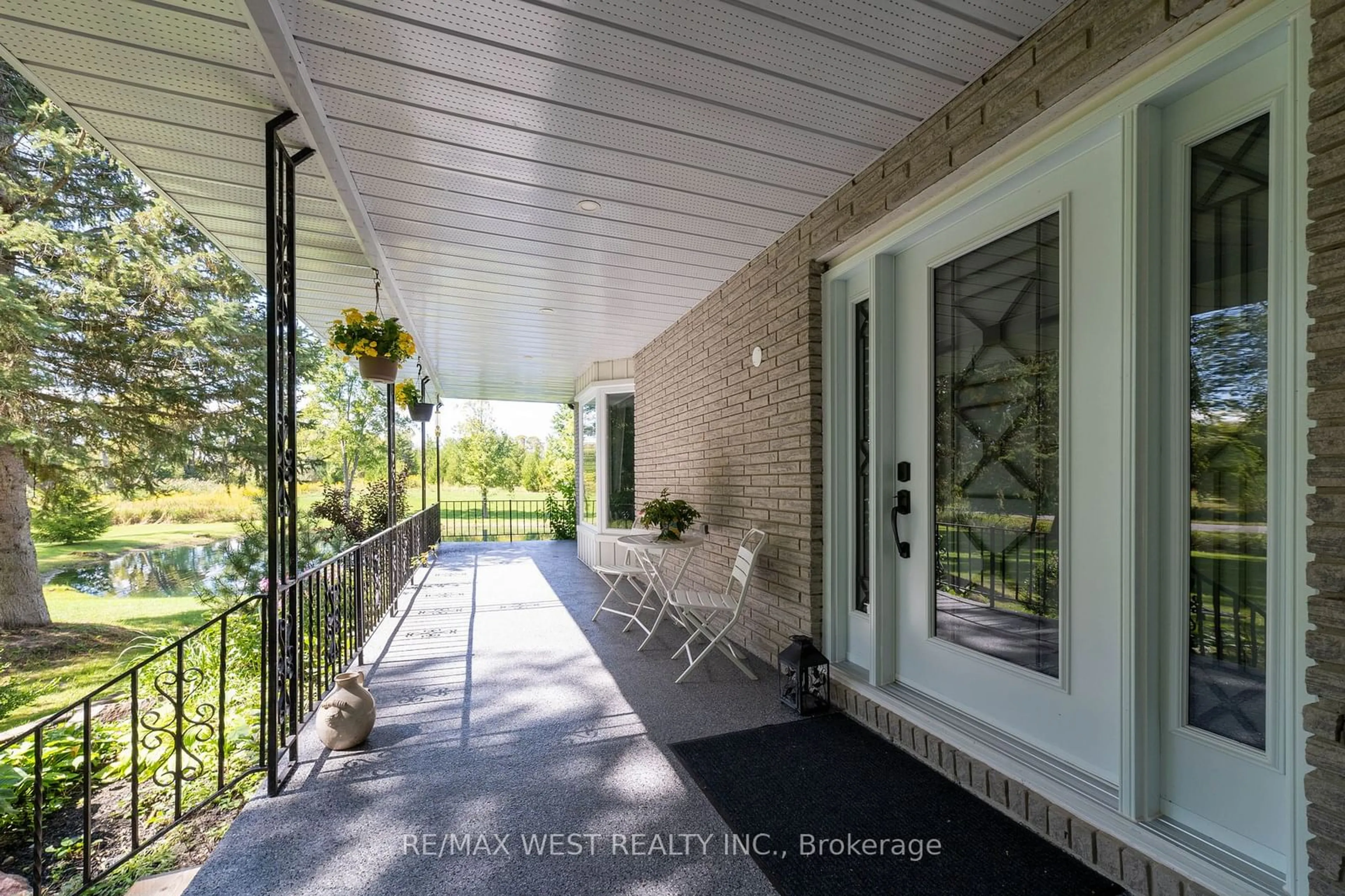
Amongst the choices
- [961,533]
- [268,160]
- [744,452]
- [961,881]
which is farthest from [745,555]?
[268,160]

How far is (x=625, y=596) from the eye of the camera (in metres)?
5.34

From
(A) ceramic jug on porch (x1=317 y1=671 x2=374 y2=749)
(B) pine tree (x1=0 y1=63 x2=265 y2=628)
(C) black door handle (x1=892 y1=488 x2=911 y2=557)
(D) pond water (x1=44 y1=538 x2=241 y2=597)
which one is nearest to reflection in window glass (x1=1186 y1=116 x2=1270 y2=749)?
(C) black door handle (x1=892 y1=488 x2=911 y2=557)

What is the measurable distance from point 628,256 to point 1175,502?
296 centimetres

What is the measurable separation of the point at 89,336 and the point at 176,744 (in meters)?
7.07

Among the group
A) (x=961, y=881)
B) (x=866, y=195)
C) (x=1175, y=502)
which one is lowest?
(x=961, y=881)

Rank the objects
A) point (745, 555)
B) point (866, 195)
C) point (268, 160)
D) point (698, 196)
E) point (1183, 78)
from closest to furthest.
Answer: point (1183, 78) < point (268, 160) < point (866, 195) < point (698, 196) < point (745, 555)

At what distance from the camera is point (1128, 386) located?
160 cm

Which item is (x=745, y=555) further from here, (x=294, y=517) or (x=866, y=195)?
(x=294, y=517)

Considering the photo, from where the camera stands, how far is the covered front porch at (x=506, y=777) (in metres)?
1.62

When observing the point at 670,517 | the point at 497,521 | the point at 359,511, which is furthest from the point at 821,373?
the point at 497,521

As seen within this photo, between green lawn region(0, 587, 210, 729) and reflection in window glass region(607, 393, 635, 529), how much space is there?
3.98 meters

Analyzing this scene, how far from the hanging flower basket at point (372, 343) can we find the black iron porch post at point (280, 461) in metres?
1.00

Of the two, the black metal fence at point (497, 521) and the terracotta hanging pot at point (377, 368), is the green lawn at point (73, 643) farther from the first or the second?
the black metal fence at point (497, 521)

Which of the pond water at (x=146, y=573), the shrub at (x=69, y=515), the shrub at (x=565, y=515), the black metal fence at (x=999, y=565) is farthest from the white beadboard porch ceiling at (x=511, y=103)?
the shrub at (x=565, y=515)
